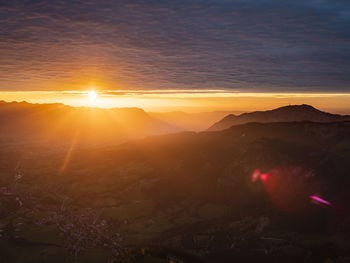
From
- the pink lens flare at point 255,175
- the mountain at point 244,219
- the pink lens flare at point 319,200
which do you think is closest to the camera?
the mountain at point 244,219

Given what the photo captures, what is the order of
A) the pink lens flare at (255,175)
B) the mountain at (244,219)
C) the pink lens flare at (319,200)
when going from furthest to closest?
the pink lens flare at (255,175), the pink lens flare at (319,200), the mountain at (244,219)

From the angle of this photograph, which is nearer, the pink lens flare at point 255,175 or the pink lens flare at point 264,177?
the pink lens flare at point 264,177

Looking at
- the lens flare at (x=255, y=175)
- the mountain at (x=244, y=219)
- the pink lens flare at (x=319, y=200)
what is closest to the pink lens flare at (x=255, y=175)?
the lens flare at (x=255, y=175)

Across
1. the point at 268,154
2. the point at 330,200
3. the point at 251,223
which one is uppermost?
the point at 268,154

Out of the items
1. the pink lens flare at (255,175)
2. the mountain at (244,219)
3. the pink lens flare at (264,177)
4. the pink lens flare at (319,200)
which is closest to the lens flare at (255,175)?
the pink lens flare at (255,175)

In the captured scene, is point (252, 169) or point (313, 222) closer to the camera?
point (313, 222)

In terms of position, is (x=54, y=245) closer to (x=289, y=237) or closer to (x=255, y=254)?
(x=255, y=254)

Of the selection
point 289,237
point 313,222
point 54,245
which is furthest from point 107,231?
point 313,222

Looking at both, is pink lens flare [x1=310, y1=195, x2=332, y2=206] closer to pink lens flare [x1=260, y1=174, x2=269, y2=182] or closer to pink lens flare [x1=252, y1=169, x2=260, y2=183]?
pink lens flare [x1=260, y1=174, x2=269, y2=182]

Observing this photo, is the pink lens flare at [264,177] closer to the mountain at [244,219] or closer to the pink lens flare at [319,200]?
the mountain at [244,219]

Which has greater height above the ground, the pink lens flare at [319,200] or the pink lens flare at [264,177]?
the pink lens flare at [264,177]

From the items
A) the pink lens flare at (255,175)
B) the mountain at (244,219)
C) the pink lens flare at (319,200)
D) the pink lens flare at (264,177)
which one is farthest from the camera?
the pink lens flare at (255,175)
